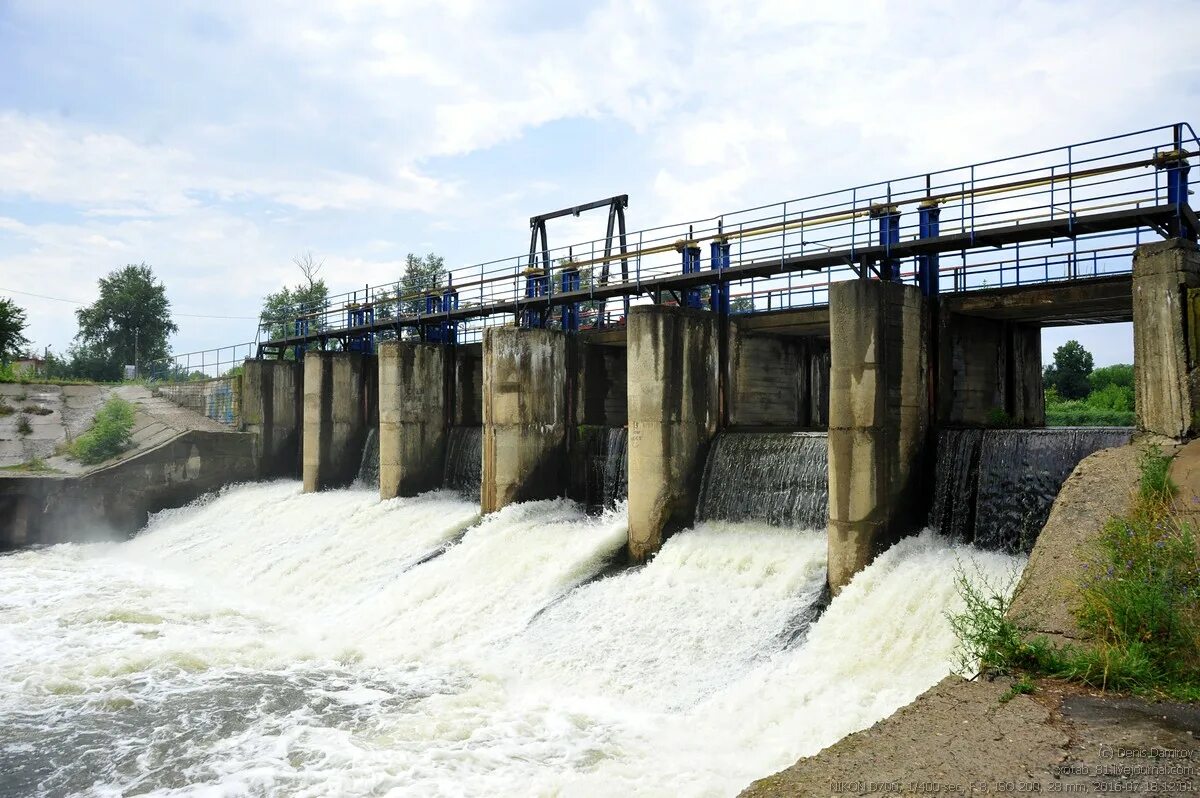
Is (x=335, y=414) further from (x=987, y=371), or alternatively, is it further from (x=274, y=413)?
(x=987, y=371)

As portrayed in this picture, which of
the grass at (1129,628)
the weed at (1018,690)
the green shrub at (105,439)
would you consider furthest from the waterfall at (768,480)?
the green shrub at (105,439)

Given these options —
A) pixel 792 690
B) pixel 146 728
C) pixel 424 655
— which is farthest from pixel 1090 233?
pixel 146 728

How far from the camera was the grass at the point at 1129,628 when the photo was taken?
6484 mm

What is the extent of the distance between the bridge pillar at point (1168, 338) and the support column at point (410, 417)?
56.2 feet

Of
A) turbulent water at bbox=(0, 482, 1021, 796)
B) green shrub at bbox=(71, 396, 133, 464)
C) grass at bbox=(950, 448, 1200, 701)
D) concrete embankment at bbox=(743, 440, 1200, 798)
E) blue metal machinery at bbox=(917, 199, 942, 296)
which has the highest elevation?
blue metal machinery at bbox=(917, 199, 942, 296)

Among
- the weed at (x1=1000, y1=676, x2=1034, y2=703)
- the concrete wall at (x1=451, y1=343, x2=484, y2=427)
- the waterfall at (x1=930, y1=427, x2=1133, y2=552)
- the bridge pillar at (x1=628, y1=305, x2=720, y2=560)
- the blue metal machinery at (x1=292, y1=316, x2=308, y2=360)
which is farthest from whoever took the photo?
the blue metal machinery at (x1=292, y1=316, x2=308, y2=360)

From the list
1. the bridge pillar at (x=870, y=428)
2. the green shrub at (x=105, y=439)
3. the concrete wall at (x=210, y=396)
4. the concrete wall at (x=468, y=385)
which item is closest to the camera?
the bridge pillar at (x=870, y=428)

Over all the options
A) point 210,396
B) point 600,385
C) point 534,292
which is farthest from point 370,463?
point 210,396

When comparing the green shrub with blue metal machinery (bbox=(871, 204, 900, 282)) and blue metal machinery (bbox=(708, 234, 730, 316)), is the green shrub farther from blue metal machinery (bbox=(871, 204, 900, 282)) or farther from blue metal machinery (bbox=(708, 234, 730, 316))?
blue metal machinery (bbox=(871, 204, 900, 282))

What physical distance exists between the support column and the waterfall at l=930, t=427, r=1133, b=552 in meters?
14.2

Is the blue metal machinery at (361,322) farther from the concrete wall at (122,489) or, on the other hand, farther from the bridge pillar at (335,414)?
the concrete wall at (122,489)

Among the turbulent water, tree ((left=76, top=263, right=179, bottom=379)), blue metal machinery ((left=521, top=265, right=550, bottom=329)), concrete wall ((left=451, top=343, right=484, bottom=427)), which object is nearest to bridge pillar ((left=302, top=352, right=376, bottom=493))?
concrete wall ((left=451, top=343, right=484, bottom=427))

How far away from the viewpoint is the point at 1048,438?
40.1ft

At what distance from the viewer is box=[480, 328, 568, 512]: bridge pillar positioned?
20.0 meters
